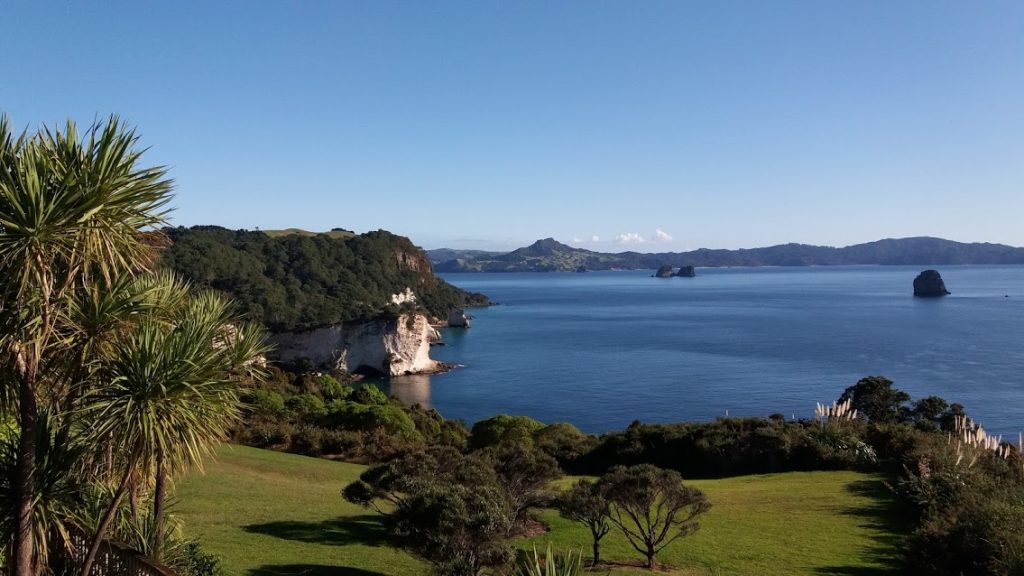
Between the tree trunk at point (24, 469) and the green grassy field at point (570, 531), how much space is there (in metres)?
4.70

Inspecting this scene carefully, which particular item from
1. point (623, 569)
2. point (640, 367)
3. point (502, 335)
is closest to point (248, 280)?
point (502, 335)

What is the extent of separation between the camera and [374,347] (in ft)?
244

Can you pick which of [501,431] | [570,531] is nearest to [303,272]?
[501,431]

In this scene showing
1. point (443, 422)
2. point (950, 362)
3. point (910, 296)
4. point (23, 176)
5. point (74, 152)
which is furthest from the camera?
point (910, 296)

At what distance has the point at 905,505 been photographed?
15547 millimetres

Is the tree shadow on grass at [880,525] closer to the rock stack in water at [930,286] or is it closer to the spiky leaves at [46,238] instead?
the spiky leaves at [46,238]

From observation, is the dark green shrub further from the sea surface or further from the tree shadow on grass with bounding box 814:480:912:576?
the sea surface

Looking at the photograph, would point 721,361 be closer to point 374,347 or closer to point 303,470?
point 374,347

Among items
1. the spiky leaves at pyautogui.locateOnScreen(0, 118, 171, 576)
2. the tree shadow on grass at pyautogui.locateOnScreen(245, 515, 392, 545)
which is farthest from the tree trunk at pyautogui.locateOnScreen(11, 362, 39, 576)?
the tree shadow on grass at pyautogui.locateOnScreen(245, 515, 392, 545)

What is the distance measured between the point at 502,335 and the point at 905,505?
3326 inches

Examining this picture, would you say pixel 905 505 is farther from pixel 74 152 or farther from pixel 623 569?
pixel 74 152

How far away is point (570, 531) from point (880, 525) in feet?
22.1

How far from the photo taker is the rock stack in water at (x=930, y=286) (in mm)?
140625

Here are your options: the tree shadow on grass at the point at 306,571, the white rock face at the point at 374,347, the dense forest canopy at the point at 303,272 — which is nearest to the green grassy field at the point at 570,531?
the tree shadow on grass at the point at 306,571
